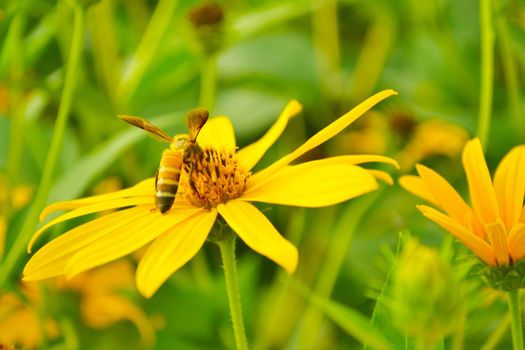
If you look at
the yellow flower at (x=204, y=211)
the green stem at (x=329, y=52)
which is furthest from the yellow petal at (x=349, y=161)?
the green stem at (x=329, y=52)

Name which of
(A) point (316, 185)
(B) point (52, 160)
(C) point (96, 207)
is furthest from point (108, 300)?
(A) point (316, 185)

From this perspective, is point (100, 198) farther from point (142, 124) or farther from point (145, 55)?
point (145, 55)

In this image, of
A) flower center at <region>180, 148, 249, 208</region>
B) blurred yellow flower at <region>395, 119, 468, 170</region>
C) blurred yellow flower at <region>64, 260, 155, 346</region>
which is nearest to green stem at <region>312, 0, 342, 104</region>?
blurred yellow flower at <region>395, 119, 468, 170</region>

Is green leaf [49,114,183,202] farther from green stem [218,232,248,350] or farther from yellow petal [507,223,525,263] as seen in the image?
yellow petal [507,223,525,263]

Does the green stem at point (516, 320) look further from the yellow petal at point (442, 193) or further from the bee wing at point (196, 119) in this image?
the bee wing at point (196, 119)

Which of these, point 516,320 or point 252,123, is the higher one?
point 516,320
